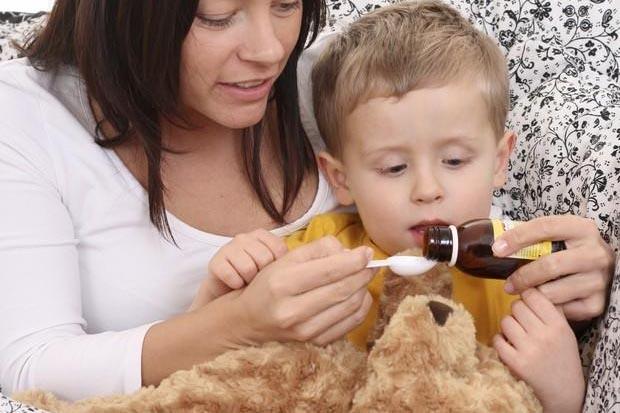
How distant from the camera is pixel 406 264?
1222 millimetres

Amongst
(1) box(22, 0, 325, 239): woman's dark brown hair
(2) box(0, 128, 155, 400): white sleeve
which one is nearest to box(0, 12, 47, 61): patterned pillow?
(1) box(22, 0, 325, 239): woman's dark brown hair

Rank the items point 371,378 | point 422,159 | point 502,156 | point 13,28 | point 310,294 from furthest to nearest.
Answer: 1. point 13,28
2. point 502,156
3. point 422,159
4. point 310,294
5. point 371,378

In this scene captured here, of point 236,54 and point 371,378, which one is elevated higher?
point 236,54

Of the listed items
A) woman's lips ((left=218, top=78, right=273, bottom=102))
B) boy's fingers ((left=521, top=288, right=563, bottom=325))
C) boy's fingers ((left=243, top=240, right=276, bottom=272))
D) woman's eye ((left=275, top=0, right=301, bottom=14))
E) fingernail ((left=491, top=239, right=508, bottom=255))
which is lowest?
boy's fingers ((left=521, top=288, right=563, bottom=325))

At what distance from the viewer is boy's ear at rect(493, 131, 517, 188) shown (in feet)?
5.12

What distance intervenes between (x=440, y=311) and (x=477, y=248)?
0.55 feet

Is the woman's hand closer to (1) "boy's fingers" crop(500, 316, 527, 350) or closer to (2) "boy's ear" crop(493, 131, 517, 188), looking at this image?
(1) "boy's fingers" crop(500, 316, 527, 350)

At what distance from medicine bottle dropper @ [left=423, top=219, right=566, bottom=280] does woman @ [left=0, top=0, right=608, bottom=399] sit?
0.28 feet

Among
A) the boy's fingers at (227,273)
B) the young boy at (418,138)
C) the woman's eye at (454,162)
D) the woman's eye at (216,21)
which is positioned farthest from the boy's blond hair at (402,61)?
the boy's fingers at (227,273)

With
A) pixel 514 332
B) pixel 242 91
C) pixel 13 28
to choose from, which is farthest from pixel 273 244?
pixel 13 28

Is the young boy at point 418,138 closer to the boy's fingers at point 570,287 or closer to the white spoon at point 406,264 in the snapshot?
the boy's fingers at point 570,287

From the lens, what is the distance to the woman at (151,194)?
51.8 inches

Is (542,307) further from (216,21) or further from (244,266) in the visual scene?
(216,21)

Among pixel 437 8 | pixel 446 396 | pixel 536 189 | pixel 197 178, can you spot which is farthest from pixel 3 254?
pixel 536 189
